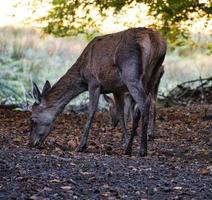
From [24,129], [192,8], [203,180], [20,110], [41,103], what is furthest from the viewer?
[20,110]

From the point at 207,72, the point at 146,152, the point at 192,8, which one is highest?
the point at 192,8

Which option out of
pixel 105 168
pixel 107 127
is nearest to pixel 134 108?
pixel 107 127

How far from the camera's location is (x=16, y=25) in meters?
25.2

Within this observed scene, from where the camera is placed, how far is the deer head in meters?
9.35

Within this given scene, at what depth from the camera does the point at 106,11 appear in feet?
43.2

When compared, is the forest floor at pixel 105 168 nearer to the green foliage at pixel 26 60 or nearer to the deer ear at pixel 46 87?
the deer ear at pixel 46 87

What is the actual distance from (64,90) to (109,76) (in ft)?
3.23

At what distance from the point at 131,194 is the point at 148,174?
0.89 m

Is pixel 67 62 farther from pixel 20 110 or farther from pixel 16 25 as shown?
pixel 20 110

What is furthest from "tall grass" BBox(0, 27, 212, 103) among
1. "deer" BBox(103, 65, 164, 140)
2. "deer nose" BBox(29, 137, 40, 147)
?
"deer nose" BBox(29, 137, 40, 147)

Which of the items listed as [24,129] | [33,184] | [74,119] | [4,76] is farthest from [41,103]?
[4,76]

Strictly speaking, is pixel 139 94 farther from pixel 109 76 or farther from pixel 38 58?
pixel 38 58

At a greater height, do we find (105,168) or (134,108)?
(105,168)

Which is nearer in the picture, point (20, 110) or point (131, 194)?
point (131, 194)
